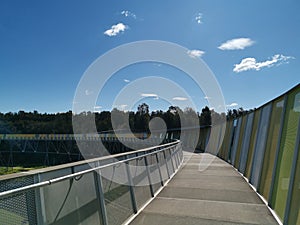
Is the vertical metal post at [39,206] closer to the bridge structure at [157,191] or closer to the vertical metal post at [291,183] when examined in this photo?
the bridge structure at [157,191]

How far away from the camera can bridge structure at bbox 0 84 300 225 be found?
2.16 metres

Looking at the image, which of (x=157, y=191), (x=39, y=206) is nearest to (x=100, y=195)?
(x=39, y=206)

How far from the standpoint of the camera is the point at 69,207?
2523 millimetres

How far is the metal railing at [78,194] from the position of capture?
1.92m

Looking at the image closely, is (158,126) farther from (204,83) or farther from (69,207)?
(69,207)

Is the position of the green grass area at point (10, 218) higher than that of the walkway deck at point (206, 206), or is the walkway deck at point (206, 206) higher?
the green grass area at point (10, 218)

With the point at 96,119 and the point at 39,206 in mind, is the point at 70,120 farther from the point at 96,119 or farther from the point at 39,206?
the point at 39,206

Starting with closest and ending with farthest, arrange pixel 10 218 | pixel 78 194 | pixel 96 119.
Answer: pixel 10 218, pixel 78 194, pixel 96 119

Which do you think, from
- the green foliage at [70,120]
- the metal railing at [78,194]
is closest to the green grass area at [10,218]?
the metal railing at [78,194]

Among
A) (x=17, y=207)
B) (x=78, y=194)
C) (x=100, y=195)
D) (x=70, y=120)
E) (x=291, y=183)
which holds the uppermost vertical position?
(x=291, y=183)

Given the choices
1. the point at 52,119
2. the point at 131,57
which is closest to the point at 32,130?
the point at 52,119

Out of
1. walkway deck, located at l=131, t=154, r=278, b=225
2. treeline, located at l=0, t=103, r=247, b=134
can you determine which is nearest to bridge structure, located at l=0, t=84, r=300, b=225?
walkway deck, located at l=131, t=154, r=278, b=225

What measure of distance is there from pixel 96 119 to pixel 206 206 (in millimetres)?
53923

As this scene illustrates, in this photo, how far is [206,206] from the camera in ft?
14.8
